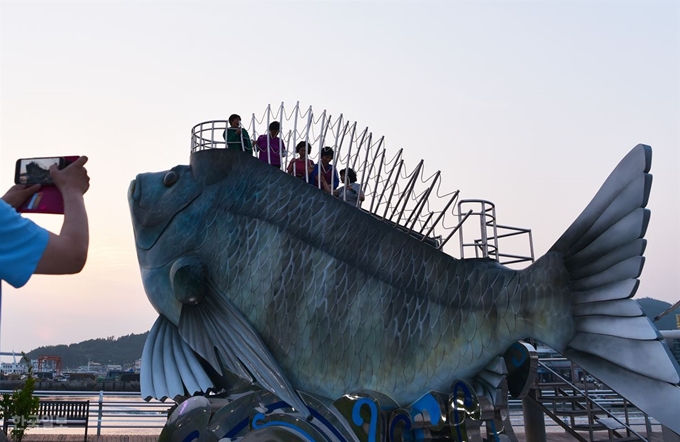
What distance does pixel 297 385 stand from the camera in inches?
253

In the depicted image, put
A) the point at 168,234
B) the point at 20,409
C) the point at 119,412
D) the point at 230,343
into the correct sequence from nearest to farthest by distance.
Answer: the point at 230,343
the point at 168,234
the point at 20,409
the point at 119,412

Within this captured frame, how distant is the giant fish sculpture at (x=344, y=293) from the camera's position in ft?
17.9

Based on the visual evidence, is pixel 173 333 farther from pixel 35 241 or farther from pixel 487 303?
pixel 35 241

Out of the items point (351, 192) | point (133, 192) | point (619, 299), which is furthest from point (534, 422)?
point (133, 192)

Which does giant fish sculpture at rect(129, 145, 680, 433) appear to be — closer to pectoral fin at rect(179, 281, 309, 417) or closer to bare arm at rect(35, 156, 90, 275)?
pectoral fin at rect(179, 281, 309, 417)

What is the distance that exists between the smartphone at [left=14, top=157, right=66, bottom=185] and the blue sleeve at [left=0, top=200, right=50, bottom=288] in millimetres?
238

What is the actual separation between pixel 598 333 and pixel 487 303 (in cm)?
106

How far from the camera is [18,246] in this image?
146cm

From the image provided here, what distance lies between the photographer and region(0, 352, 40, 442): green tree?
34.0 feet

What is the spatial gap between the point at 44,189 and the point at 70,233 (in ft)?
0.80

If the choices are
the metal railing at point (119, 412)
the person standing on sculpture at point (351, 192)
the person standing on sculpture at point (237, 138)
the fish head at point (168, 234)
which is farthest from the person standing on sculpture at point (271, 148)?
the metal railing at point (119, 412)

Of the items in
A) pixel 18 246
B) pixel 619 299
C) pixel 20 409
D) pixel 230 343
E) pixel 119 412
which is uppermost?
pixel 619 299

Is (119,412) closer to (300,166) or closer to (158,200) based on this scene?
(158,200)

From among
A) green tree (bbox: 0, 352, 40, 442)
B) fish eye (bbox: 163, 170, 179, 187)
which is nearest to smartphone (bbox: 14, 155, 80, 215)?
fish eye (bbox: 163, 170, 179, 187)
